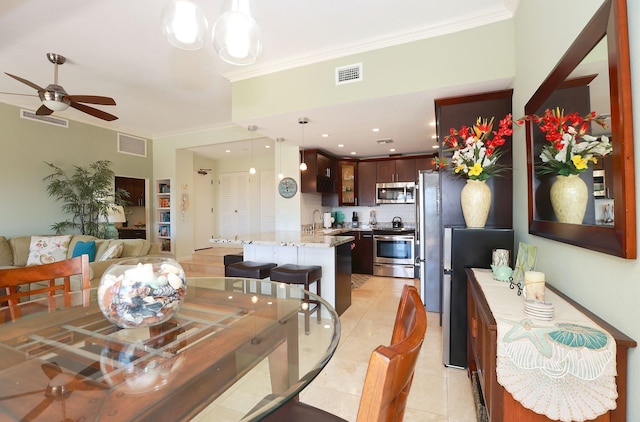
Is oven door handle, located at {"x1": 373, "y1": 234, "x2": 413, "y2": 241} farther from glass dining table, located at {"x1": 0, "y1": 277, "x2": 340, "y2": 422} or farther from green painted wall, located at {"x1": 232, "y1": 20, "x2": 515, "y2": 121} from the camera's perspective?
glass dining table, located at {"x1": 0, "y1": 277, "x2": 340, "y2": 422}

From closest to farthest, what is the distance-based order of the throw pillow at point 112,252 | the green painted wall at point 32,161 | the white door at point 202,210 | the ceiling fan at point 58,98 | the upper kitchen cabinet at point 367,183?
the ceiling fan at point 58,98 < the throw pillow at point 112,252 < the green painted wall at point 32,161 < the upper kitchen cabinet at point 367,183 < the white door at point 202,210

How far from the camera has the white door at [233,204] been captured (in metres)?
7.56

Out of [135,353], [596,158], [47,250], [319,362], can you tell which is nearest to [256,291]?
[135,353]

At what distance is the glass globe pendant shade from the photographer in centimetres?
153

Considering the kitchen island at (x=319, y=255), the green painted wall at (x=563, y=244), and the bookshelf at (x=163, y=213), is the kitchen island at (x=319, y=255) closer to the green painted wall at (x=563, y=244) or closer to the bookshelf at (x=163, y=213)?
the green painted wall at (x=563, y=244)

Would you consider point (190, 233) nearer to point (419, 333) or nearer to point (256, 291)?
point (256, 291)

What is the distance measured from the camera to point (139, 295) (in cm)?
109

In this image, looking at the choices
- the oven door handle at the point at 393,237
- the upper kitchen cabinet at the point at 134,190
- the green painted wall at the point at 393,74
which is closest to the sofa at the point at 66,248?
the green painted wall at the point at 393,74

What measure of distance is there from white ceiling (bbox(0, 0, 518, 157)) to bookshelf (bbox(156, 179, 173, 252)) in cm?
204

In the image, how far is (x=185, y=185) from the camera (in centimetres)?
618

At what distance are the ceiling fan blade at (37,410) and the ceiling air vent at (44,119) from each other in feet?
17.0

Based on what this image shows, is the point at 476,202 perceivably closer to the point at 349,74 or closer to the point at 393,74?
the point at 393,74

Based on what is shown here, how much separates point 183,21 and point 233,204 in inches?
251

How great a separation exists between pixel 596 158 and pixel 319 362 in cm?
129
